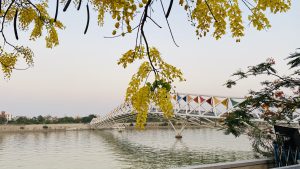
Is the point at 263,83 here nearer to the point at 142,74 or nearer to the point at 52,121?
the point at 142,74

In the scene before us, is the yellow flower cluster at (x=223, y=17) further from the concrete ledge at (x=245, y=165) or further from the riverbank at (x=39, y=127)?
the riverbank at (x=39, y=127)

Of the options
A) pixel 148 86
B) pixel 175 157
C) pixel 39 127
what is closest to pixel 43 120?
pixel 39 127

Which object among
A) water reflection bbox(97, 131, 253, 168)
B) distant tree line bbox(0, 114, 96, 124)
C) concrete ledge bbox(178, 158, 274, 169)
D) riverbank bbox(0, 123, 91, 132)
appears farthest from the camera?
distant tree line bbox(0, 114, 96, 124)

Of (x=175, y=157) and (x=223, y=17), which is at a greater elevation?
(x=223, y=17)

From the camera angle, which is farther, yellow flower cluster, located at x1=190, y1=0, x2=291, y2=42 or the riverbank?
the riverbank

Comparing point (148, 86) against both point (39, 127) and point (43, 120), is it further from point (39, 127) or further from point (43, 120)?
point (43, 120)

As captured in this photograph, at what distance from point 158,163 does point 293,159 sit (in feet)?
43.6

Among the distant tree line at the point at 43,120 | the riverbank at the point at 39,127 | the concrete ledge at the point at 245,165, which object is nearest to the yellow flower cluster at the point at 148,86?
the concrete ledge at the point at 245,165

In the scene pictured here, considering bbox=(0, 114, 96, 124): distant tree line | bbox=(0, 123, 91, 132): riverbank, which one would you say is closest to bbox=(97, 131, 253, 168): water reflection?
bbox=(0, 123, 91, 132): riverbank

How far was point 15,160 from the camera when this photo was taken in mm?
22281

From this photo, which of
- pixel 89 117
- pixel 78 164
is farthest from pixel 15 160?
pixel 89 117

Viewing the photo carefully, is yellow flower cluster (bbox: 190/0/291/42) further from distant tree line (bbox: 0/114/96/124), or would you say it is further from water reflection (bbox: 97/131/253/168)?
distant tree line (bbox: 0/114/96/124)

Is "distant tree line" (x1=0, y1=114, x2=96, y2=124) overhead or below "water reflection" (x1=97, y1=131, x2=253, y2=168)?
overhead

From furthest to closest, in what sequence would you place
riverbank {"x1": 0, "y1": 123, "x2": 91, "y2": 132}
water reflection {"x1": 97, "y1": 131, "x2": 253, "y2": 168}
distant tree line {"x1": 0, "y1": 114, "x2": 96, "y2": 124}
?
distant tree line {"x1": 0, "y1": 114, "x2": 96, "y2": 124} < riverbank {"x1": 0, "y1": 123, "x2": 91, "y2": 132} < water reflection {"x1": 97, "y1": 131, "x2": 253, "y2": 168}
